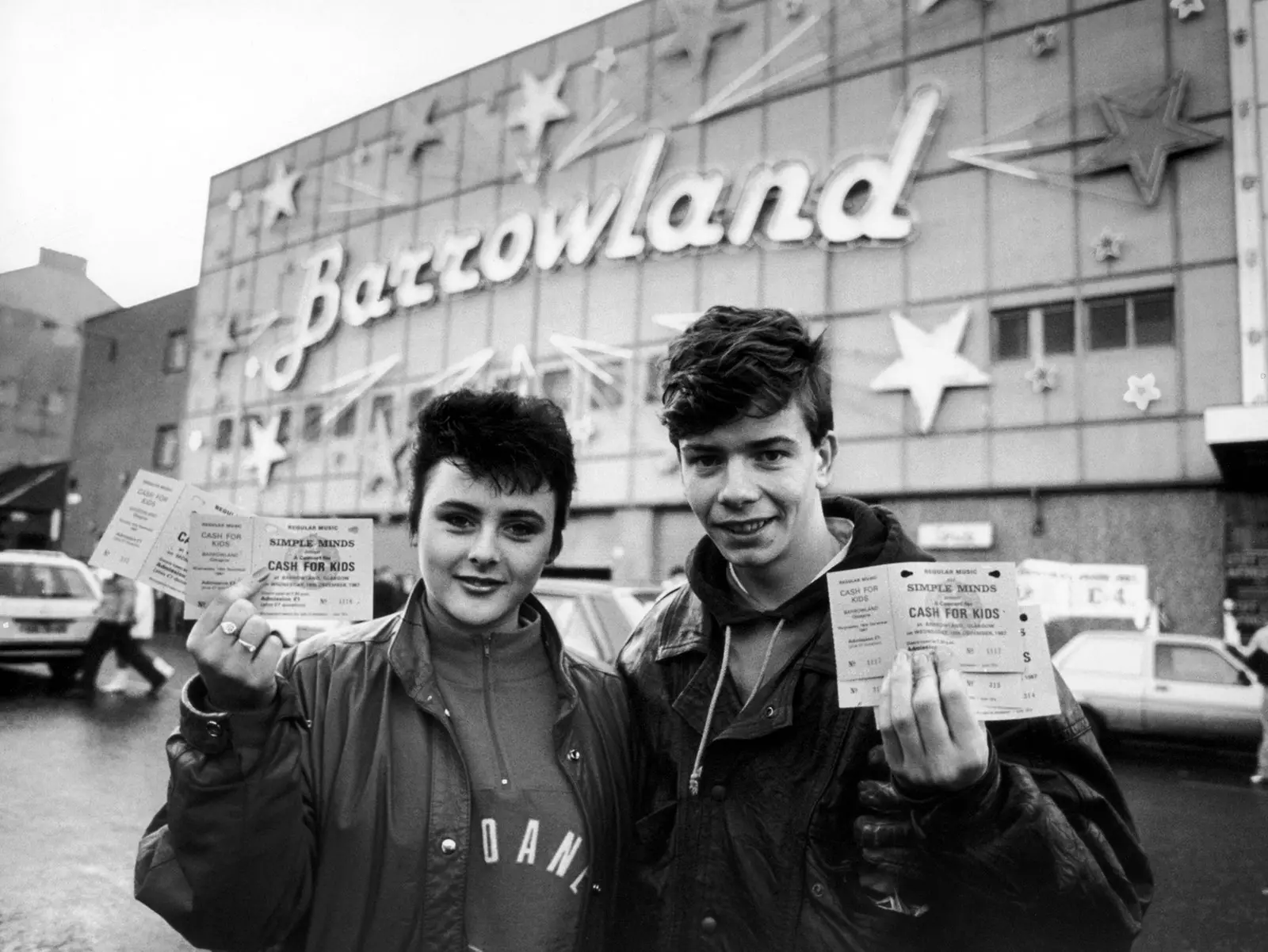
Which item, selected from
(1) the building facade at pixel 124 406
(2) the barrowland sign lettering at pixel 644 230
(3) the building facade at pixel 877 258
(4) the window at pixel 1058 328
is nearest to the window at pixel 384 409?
(3) the building facade at pixel 877 258

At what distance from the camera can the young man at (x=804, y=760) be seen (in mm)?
1547

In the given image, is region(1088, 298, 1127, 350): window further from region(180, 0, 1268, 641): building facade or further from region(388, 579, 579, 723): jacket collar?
region(388, 579, 579, 723): jacket collar

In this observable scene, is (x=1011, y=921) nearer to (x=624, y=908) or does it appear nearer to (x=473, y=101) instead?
(x=624, y=908)

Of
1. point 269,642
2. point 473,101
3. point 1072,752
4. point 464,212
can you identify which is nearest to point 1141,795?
point 1072,752

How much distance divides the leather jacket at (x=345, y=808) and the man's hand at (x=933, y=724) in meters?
0.72

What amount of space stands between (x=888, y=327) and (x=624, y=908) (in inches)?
553

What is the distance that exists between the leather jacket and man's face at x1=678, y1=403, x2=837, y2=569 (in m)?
0.47

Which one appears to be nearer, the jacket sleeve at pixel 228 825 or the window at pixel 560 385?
the jacket sleeve at pixel 228 825

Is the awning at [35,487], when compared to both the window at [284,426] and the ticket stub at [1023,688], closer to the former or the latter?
the window at [284,426]

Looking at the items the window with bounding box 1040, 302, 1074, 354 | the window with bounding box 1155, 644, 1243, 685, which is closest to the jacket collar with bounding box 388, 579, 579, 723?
the window with bounding box 1155, 644, 1243, 685

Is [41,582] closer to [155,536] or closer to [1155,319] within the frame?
[155,536]

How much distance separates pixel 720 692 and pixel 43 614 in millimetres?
11570

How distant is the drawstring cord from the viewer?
1891 millimetres

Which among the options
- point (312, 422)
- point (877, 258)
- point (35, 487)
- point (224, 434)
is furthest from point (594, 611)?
point (35, 487)
